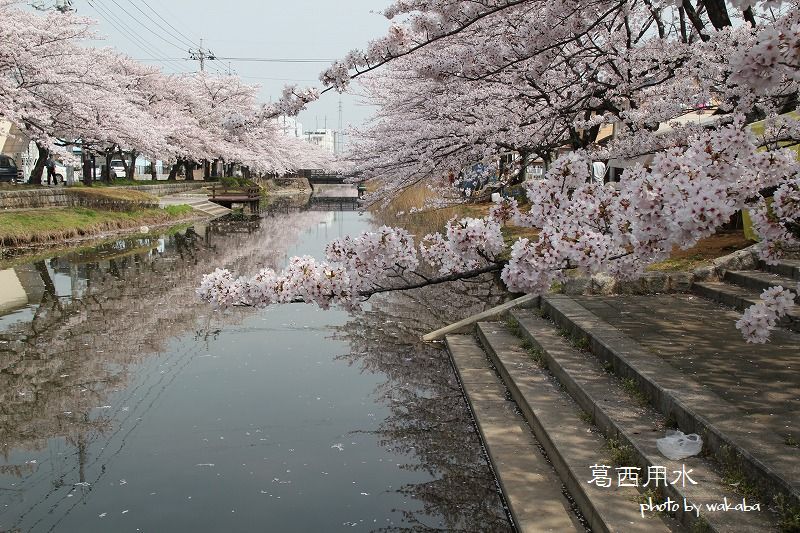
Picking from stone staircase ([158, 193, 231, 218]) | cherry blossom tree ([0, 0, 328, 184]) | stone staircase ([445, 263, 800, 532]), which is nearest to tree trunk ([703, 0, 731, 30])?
stone staircase ([445, 263, 800, 532])

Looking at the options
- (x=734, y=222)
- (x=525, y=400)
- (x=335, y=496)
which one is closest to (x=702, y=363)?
(x=525, y=400)

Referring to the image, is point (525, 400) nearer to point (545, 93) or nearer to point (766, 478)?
point (766, 478)

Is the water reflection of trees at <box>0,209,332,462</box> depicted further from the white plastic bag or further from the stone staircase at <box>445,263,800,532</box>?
the white plastic bag

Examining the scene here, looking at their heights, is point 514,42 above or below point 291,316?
above

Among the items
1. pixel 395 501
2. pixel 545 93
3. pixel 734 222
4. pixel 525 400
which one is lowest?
pixel 395 501

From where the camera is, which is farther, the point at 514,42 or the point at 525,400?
the point at 514,42

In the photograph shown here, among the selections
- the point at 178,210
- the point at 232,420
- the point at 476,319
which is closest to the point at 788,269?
the point at 476,319

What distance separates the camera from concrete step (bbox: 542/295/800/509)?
4.07 metres

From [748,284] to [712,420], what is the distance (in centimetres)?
509

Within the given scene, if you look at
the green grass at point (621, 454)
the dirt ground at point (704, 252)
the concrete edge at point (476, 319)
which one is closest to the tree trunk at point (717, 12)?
the green grass at point (621, 454)

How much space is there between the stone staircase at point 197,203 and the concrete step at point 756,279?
31842 mm

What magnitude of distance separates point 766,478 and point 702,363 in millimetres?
2402

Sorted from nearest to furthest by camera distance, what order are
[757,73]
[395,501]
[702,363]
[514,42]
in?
1. [757,73]
2. [395,501]
3. [702,363]
4. [514,42]

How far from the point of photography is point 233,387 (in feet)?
28.9
